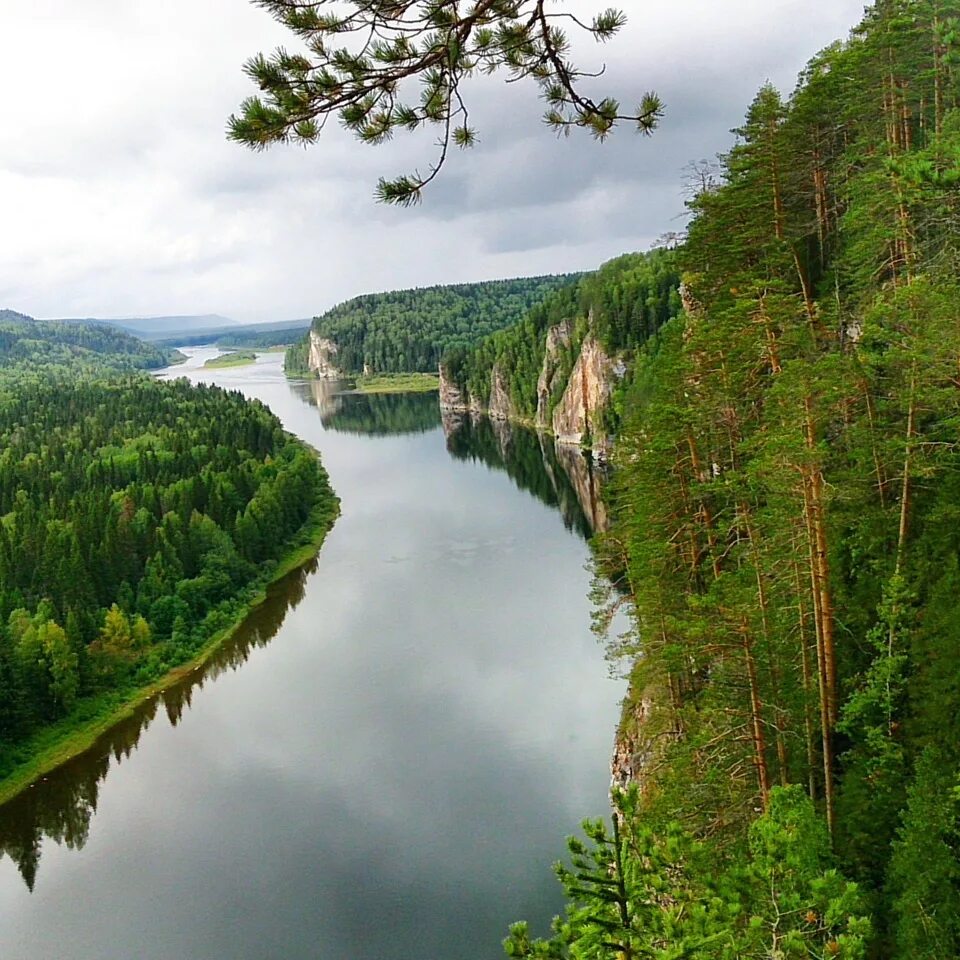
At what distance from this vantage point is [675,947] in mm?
5582

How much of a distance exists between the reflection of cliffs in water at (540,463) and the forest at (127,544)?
1622cm

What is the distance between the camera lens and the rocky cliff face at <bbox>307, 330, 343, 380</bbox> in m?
181

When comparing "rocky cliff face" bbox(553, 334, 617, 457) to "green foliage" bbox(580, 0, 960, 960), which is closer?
"green foliage" bbox(580, 0, 960, 960)

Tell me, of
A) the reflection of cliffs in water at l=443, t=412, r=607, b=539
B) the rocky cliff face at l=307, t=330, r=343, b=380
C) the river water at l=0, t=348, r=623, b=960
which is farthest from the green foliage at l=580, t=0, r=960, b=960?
the rocky cliff face at l=307, t=330, r=343, b=380

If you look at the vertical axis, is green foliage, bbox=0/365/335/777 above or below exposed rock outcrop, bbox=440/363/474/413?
below

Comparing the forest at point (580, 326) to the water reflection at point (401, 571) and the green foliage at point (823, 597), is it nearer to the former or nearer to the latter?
the water reflection at point (401, 571)

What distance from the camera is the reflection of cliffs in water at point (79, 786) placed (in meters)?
23.9

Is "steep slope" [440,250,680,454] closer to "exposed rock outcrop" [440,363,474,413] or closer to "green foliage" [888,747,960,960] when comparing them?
"exposed rock outcrop" [440,363,474,413]

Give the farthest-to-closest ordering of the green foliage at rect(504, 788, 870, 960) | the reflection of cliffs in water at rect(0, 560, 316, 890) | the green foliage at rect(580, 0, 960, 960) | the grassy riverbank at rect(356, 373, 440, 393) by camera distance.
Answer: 1. the grassy riverbank at rect(356, 373, 440, 393)
2. the reflection of cliffs in water at rect(0, 560, 316, 890)
3. the green foliage at rect(580, 0, 960, 960)
4. the green foliage at rect(504, 788, 870, 960)

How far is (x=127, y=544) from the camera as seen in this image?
42.5 meters

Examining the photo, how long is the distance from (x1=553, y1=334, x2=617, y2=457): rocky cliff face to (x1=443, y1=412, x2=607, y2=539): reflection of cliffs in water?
67.7 inches

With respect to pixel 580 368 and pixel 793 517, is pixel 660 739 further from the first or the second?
pixel 580 368

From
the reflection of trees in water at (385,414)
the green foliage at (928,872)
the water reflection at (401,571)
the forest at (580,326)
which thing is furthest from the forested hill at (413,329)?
the green foliage at (928,872)

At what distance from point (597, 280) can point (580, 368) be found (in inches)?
687
